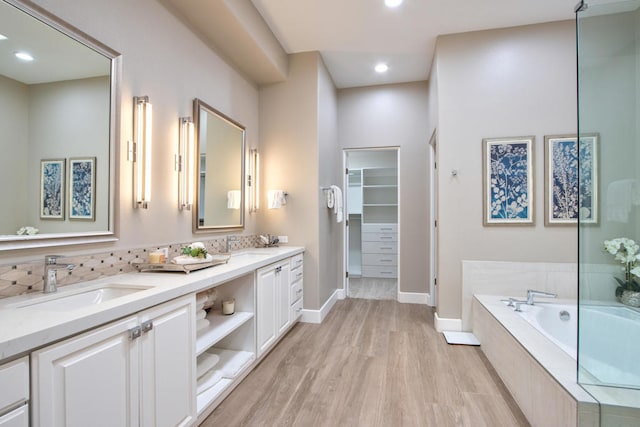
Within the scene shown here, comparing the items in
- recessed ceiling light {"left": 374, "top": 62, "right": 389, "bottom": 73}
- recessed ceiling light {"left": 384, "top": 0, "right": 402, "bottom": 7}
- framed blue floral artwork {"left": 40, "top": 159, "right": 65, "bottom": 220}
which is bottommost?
framed blue floral artwork {"left": 40, "top": 159, "right": 65, "bottom": 220}

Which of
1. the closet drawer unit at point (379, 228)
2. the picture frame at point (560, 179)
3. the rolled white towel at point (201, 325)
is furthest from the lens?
the closet drawer unit at point (379, 228)

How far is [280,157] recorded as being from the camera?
3615 mm

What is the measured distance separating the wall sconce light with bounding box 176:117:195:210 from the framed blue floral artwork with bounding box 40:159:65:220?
0.80 metres

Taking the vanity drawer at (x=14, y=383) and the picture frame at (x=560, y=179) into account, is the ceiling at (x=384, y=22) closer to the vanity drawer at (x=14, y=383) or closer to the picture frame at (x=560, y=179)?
the picture frame at (x=560, y=179)

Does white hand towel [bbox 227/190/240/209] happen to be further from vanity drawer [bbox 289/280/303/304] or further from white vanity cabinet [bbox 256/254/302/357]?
vanity drawer [bbox 289/280/303/304]

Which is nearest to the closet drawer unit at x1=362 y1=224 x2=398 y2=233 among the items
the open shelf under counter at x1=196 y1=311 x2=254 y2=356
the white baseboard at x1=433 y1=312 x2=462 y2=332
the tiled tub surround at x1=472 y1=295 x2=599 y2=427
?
the white baseboard at x1=433 y1=312 x2=462 y2=332

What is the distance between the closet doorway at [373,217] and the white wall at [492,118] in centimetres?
247

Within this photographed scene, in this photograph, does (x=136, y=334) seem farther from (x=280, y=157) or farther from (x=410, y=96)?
(x=410, y=96)

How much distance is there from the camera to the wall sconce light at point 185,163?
2.30m

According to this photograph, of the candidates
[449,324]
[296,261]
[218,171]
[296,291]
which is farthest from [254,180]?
[449,324]

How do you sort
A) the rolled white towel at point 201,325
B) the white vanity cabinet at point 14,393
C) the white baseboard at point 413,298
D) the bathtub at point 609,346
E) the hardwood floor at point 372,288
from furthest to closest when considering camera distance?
the hardwood floor at point 372,288
the white baseboard at point 413,298
the rolled white towel at point 201,325
the bathtub at point 609,346
the white vanity cabinet at point 14,393

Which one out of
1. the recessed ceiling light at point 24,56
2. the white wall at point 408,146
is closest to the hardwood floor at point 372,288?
the white wall at point 408,146

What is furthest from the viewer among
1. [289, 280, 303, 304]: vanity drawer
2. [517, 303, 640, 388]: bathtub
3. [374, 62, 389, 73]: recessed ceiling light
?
[374, 62, 389, 73]: recessed ceiling light

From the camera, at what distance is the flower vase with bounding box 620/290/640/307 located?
1.71 metres
